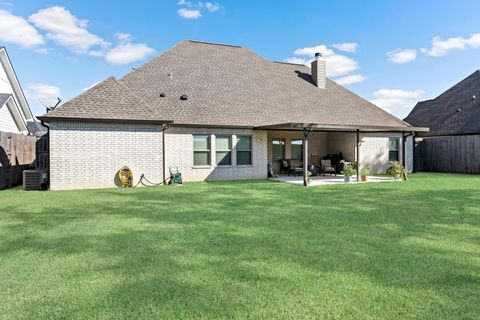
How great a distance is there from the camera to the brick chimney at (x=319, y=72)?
20.0m

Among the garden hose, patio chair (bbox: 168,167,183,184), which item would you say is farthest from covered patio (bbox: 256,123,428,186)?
the garden hose

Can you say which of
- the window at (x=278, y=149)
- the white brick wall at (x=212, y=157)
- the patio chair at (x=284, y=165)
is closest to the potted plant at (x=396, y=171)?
the patio chair at (x=284, y=165)

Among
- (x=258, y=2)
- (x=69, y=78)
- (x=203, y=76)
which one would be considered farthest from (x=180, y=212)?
(x=69, y=78)

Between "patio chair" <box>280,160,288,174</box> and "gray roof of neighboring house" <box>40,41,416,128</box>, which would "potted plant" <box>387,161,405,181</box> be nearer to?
"gray roof of neighboring house" <box>40,41,416,128</box>

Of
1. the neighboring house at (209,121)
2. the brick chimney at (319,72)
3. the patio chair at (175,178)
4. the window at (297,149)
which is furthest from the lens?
the brick chimney at (319,72)

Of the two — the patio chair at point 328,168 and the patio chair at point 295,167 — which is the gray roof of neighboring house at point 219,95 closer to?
the patio chair at point 328,168

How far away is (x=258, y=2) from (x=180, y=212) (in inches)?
572

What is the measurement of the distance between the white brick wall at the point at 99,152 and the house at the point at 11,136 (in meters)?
2.33

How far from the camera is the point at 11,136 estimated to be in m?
13.2

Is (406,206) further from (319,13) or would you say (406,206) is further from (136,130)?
(319,13)

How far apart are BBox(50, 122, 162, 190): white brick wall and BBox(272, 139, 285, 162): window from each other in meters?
6.85

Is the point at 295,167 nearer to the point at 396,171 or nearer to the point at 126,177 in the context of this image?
the point at 396,171

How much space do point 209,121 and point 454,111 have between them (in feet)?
62.2

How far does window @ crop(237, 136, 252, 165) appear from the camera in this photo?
1534cm
